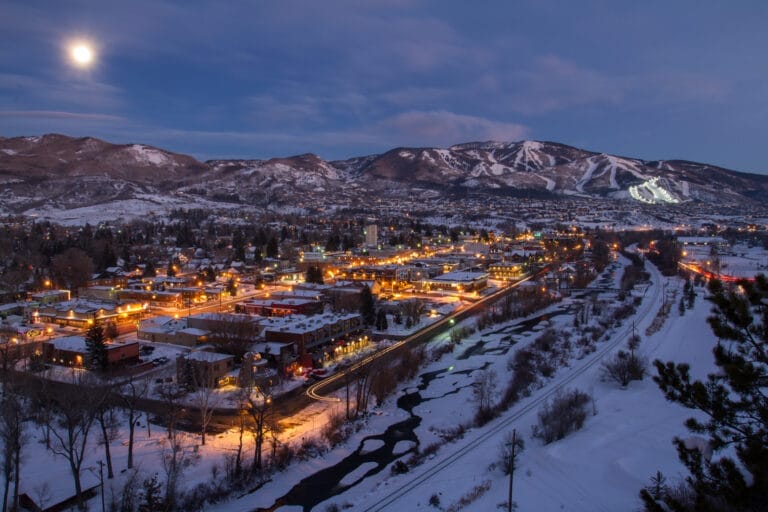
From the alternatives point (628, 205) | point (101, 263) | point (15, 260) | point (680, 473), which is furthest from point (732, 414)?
point (628, 205)

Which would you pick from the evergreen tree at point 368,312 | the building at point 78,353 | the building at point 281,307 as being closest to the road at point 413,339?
the evergreen tree at point 368,312

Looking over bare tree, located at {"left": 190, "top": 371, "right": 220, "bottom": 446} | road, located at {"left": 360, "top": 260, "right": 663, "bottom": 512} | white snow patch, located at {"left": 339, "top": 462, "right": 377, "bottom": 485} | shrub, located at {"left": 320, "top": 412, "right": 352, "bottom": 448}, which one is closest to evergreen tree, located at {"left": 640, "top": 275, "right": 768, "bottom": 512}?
road, located at {"left": 360, "top": 260, "right": 663, "bottom": 512}

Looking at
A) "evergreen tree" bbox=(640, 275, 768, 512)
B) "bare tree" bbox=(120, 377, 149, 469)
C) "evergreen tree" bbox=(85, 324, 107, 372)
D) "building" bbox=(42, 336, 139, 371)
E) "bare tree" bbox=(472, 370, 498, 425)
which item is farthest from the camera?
"building" bbox=(42, 336, 139, 371)

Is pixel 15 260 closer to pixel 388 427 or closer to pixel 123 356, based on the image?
pixel 123 356

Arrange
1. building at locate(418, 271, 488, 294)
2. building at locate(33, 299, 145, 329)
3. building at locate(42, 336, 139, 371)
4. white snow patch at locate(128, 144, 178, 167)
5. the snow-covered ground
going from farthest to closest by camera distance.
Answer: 1. white snow patch at locate(128, 144, 178, 167)
2. building at locate(418, 271, 488, 294)
3. building at locate(33, 299, 145, 329)
4. building at locate(42, 336, 139, 371)
5. the snow-covered ground

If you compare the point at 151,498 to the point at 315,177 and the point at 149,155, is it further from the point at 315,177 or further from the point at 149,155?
the point at 149,155

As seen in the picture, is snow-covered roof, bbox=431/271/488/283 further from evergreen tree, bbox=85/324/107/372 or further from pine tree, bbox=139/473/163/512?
Result: pine tree, bbox=139/473/163/512

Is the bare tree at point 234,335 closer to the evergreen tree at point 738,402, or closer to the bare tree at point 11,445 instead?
the bare tree at point 11,445
